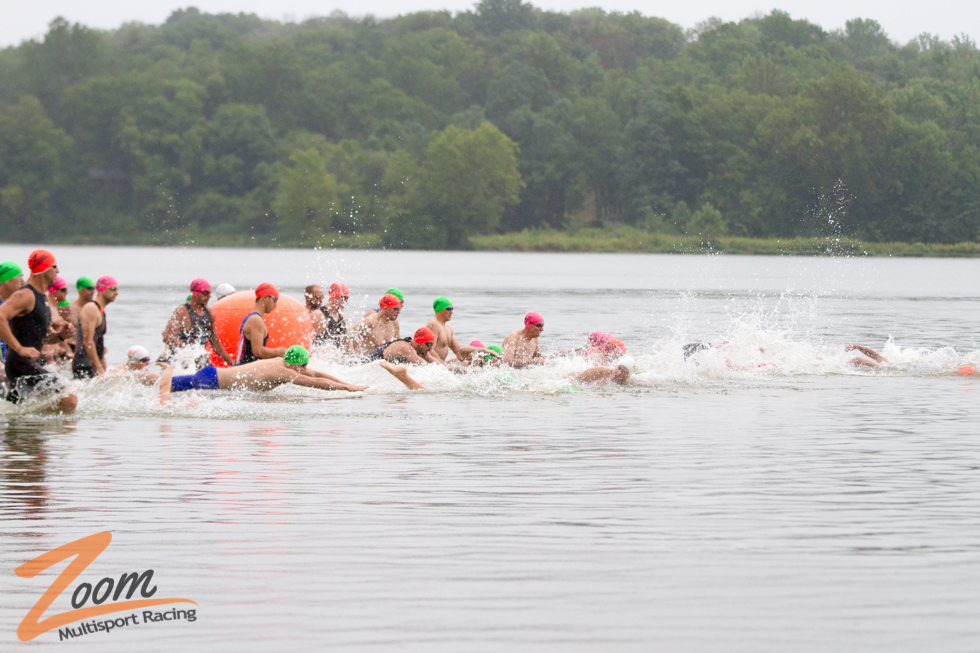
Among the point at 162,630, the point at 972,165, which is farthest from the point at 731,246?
the point at 162,630

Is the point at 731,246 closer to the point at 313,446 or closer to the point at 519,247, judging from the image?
the point at 519,247

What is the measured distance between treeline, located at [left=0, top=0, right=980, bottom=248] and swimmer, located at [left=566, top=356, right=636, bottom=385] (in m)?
68.1

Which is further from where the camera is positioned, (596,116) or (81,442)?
(596,116)

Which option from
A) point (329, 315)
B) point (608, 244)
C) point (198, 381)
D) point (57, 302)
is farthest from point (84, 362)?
point (608, 244)

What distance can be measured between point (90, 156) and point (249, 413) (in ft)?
320

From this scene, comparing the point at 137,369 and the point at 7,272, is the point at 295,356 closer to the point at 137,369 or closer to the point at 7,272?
the point at 137,369

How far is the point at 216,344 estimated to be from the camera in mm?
14266

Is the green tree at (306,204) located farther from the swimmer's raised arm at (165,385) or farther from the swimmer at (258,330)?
the swimmer's raised arm at (165,385)

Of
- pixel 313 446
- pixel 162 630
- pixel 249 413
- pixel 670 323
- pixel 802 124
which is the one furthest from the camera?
pixel 802 124

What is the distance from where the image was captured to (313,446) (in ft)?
33.9

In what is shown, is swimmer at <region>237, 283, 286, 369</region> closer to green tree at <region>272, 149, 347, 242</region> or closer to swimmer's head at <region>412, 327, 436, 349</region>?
swimmer's head at <region>412, 327, 436, 349</region>

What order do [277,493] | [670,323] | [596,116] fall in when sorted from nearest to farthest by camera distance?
[277,493] < [670,323] < [596,116]

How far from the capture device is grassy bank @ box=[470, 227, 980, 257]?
78.8 m

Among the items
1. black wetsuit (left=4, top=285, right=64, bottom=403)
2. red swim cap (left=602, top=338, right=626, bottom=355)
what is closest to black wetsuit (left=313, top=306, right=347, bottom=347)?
red swim cap (left=602, top=338, right=626, bottom=355)
